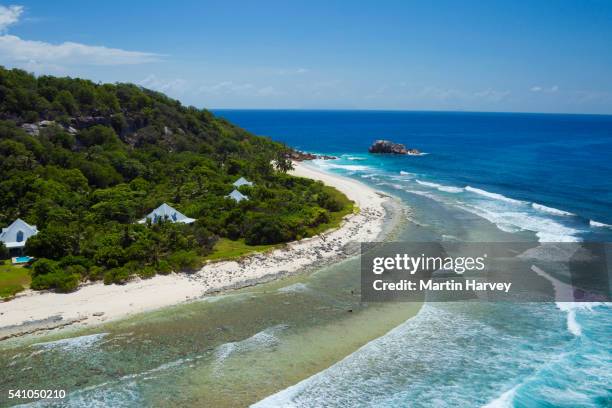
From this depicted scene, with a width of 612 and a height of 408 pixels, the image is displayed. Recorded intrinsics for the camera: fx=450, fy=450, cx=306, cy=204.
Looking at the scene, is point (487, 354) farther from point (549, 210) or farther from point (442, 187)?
point (442, 187)

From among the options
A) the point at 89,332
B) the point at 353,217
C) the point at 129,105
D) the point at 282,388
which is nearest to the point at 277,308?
the point at 282,388

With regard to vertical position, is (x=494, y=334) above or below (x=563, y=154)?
below

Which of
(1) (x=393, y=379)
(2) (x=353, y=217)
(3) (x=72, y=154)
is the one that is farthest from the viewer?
(3) (x=72, y=154)

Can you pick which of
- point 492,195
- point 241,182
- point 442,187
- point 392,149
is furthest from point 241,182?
point 392,149

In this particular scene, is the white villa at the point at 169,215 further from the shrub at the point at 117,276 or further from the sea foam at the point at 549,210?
the sea foam at the point at 549,210

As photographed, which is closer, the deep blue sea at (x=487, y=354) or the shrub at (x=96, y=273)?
the deep blue sea at (x=487, y=354)

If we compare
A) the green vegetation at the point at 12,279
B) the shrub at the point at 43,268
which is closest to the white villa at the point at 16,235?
the green vegetation at the point at 12,279

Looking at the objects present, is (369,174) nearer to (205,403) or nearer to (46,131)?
(46,131)
